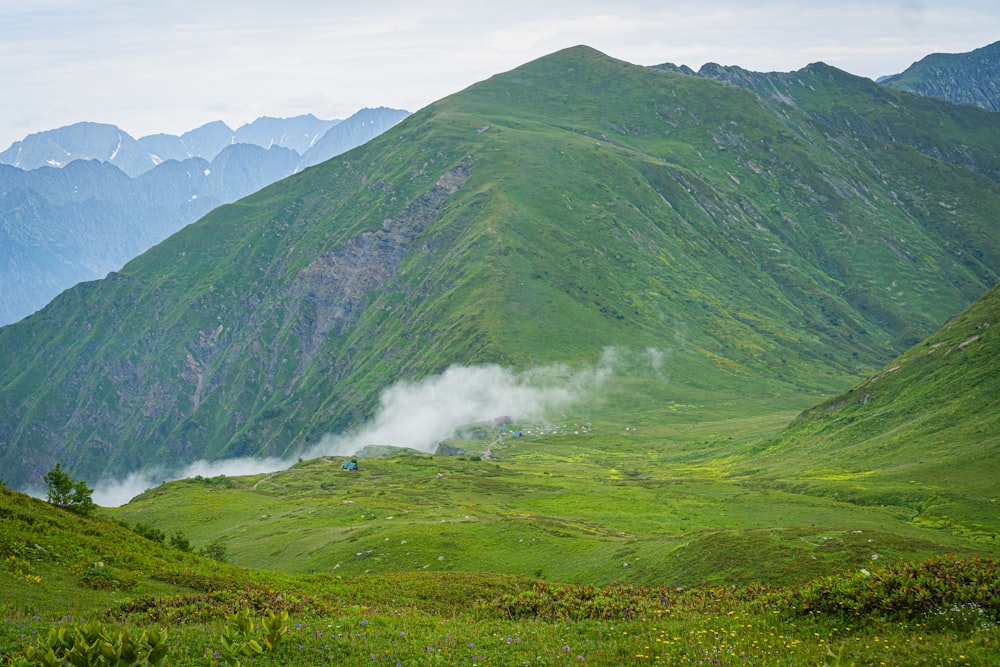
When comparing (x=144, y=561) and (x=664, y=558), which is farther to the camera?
(x=664, y=558)

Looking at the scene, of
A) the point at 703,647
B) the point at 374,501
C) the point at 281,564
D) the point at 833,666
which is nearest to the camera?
the point at 833,666

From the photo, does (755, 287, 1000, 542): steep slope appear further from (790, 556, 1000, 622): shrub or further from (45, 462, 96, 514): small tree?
(45, 462, 96, 514): small tree

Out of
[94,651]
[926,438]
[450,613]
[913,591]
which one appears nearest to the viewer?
[94,651]

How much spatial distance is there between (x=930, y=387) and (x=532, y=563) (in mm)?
127230

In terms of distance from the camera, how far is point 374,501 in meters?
141

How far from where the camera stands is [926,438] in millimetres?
146500

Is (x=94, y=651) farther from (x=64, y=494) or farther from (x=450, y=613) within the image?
(x=64, y=494)

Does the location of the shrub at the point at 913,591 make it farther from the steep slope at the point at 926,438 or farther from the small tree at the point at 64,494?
the steep slope at the point at 926,438

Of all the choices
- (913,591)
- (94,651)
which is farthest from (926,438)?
(94,651)

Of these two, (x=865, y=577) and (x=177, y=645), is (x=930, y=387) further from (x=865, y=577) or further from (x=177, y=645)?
(x=177, y=645)

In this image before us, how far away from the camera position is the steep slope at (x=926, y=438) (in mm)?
112938

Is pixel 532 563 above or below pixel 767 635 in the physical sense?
below

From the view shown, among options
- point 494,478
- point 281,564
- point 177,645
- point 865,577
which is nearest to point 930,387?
point 494,478

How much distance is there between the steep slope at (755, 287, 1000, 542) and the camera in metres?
113
